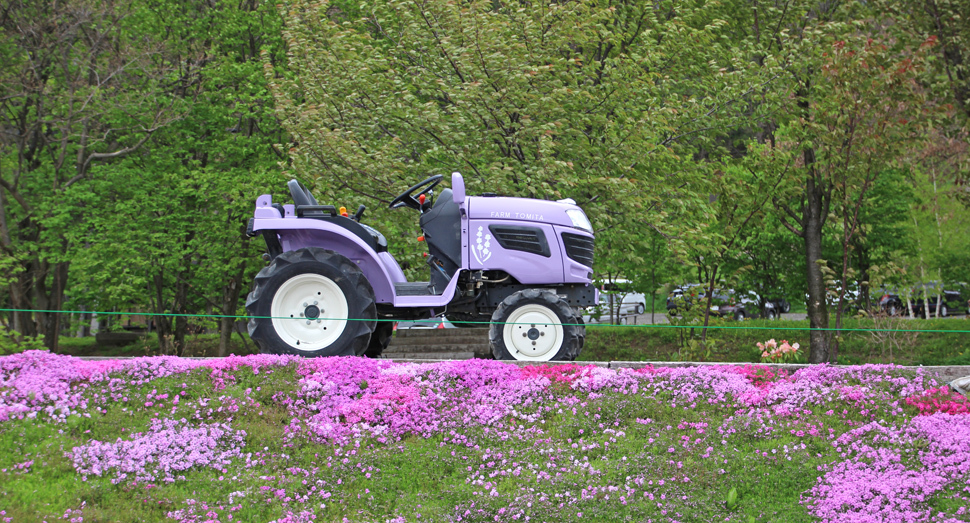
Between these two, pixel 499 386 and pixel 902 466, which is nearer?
pixel 902 466

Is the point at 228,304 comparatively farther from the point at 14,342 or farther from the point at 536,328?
the point at 536,328

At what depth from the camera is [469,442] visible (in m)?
6.61

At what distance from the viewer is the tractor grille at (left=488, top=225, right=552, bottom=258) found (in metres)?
8.89

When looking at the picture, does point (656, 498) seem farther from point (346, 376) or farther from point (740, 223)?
point (740, 223)

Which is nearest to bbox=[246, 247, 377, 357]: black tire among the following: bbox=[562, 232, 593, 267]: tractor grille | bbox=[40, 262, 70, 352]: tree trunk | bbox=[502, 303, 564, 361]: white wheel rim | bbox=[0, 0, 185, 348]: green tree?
bbox=[502, 303, 564, 361]: white wheel rim

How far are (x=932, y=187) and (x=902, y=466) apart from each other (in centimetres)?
2158

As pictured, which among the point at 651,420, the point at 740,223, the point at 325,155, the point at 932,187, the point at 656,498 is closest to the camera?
the point at 656,498

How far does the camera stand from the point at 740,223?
583 inches

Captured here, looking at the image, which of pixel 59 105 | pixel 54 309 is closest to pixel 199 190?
pixel 59 105

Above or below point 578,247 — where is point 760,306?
below

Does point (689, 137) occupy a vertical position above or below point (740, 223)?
above

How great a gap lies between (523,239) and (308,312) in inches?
92.3

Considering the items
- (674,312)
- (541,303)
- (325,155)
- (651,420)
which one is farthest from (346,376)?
(674,312)

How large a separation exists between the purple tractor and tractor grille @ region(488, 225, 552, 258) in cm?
1
